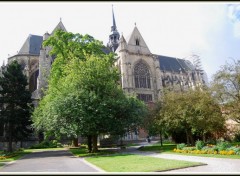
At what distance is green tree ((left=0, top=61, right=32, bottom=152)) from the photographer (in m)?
36.0

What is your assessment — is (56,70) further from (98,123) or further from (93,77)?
(98,123)

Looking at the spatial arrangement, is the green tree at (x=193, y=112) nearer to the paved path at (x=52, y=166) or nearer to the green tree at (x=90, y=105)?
the green tree at (x=90, y=105)

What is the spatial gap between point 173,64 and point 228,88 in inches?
2239

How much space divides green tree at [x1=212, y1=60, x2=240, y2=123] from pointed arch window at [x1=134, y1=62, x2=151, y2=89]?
35367 mm

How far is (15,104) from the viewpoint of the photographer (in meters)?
38.2

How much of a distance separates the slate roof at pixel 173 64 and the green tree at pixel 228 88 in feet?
161

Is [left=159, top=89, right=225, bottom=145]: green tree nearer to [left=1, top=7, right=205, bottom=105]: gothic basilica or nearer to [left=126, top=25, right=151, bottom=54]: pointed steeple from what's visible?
[left=1, top=7, right=205, bottom=105]: gothic basilica

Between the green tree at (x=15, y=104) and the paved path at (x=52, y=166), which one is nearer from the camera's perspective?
the paved path at (x=52, y=166)

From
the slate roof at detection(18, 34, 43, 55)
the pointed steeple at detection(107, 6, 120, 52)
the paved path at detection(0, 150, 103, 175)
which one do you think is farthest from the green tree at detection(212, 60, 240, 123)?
the pointed steeple at detection(107, 6, 120, 52)

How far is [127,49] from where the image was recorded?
5662cm

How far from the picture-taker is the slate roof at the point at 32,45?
56.4 m

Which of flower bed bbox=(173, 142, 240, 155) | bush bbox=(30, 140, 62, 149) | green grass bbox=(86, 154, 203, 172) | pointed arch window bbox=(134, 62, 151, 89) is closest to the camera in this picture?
green grass bbox=(86, 154, 203, 172)

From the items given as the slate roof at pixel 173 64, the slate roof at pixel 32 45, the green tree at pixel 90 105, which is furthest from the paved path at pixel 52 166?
the slate roof at pixel 173 64

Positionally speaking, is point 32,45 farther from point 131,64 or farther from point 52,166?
point 52,166
